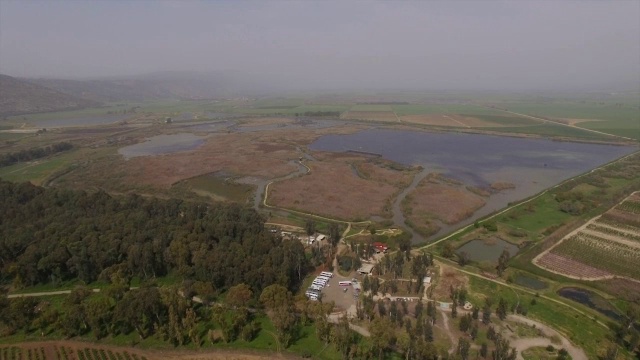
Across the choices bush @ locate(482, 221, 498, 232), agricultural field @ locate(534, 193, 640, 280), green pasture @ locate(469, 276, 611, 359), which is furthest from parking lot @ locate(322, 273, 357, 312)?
bush @ locate(482, 221, 498, 232)

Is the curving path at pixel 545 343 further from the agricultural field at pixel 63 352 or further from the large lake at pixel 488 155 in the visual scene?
the agricultural field at pixel 63 352

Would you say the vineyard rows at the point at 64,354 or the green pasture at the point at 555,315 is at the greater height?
the green pasture at the point at 555,315

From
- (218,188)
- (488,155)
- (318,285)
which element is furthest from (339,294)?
(488,155)

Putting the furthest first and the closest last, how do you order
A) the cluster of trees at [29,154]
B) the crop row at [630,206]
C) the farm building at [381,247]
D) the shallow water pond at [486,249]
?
the cluster of trees at [29,154] < the crop row at [630,206] < the farm building at [381,247] < the shallow water pond at [486,249]

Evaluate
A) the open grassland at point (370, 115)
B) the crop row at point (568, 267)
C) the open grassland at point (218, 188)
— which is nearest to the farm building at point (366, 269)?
the crop row at point (568, 267)

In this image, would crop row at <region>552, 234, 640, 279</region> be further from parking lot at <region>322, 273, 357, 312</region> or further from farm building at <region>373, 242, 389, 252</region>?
parking lot at <region>322, 273, 357, 312</region>

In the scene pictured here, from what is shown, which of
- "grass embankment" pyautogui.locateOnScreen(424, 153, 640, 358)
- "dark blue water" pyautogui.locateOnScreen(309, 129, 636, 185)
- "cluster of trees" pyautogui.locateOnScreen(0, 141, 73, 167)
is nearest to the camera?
"grass embankment" pyautogui.locateOnScreen(424, 153, 640, 358)

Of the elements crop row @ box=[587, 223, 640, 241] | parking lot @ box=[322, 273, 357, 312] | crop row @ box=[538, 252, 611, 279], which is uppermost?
crop row @ box=[587, 223, 640, 241]

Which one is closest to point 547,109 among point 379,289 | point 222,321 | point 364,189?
point 364,189

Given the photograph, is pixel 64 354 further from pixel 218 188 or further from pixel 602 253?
pixel 602 253
